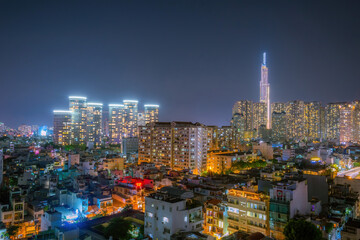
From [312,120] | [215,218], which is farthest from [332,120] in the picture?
[215,218]

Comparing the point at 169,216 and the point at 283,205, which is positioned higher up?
the point at 283,205

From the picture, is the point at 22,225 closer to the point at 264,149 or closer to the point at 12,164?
the point at 12,164

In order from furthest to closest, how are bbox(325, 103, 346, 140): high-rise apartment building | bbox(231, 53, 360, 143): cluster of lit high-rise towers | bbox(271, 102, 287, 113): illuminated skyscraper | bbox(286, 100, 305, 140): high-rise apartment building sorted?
bbox(271, 102, 287, 113): illuminated skyscraper → bbox(286, 100, 305, 140): high-rise apartment building → bbox(231, 53, 360, 143): cluster of lit high-rise towers → bbox(325, 103, 346, 140): high-rise apartment building

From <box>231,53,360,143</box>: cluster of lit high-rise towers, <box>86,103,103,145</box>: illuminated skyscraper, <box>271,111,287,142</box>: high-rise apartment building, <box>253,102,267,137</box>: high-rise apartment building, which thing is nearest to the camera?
<box>86,103,103,145</box>: illuminated skyscraper

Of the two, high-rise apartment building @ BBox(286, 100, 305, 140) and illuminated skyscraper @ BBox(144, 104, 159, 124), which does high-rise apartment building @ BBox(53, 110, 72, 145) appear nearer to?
illuminated skyscraper @ BBox(144, 104, 159, 124)

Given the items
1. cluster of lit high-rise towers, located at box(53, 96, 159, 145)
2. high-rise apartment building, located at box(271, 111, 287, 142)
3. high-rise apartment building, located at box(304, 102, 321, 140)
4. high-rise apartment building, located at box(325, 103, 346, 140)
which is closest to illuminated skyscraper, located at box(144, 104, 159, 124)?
cluster of lit high-rise towers, located at box(53, 96, 159, 145)

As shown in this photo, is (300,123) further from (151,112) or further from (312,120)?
(151,112)

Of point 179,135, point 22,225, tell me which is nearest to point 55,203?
point 22,225
